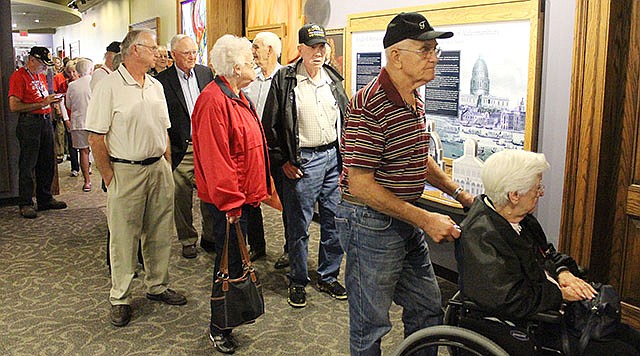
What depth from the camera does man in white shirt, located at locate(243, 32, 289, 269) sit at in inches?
164

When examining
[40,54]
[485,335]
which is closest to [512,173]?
[485,335]

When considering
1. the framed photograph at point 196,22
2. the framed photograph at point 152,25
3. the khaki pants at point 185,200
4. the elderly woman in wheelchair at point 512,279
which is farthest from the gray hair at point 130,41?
the framed photograph at point 152,25

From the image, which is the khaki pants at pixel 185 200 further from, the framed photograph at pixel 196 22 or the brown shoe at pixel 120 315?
the framed photograph at pixel 196 22

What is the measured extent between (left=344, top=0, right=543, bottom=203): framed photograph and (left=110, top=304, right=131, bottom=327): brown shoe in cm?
203

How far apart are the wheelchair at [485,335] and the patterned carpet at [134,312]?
1036 mm

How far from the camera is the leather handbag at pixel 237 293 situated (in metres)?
2.83

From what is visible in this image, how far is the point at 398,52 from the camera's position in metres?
2.10

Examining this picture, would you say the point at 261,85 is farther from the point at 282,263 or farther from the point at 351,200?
the point at 351,200

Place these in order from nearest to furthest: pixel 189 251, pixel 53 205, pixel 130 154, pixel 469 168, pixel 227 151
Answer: pixel 227 151 < pixel 130 154 < pixel 469 168 < pixel 189 251 < pixel 53 205

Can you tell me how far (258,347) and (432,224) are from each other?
4.64 ft

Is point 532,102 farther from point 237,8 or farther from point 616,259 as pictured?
point 237,8

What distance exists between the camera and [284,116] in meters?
3.57

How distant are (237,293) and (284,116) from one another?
1170 mm

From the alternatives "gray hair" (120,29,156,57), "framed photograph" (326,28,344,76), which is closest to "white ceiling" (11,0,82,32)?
"framed photograph" (326,28,344,76)
